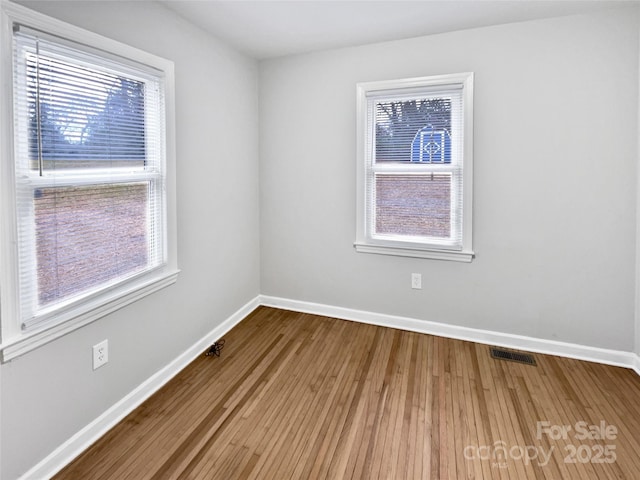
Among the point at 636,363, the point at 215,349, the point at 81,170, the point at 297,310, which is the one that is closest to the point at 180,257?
the point at 215,349

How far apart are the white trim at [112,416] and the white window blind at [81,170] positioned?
66 centimetres

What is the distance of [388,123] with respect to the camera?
125 inches

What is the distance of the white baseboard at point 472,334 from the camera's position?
8.86 feet

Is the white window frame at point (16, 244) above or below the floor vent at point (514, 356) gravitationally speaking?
above

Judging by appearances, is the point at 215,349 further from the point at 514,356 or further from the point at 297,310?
the point at 514,356

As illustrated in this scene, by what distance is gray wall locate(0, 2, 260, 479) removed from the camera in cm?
168

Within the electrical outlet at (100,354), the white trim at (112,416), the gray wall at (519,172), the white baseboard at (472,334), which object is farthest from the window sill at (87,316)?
the gray wall at (519,172)

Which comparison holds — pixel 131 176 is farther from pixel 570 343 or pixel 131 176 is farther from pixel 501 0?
pixel 570 343

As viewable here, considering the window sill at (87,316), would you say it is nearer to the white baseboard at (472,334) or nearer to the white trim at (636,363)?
the white baseboard at (472,334)

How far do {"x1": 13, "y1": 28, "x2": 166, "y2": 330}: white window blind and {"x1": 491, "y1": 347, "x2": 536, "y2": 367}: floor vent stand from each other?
2.55 m

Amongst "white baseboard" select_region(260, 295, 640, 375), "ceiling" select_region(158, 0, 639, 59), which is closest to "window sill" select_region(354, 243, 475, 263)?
"white baseboard" select_region(260, 295, 640, 375)

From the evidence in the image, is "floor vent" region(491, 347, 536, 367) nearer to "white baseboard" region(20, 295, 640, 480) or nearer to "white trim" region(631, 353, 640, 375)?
"white baseboard" region(20, 295, 640, 480)

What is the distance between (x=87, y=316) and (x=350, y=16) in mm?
2503

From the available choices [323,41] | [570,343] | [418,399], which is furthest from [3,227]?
[570,343]
